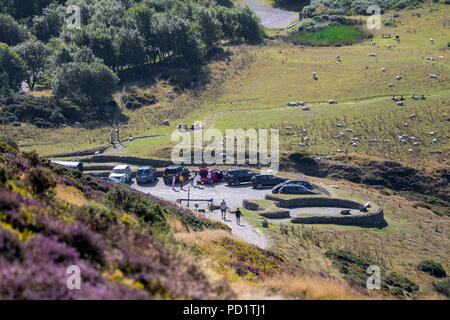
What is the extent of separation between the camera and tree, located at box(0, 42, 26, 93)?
81.7 m

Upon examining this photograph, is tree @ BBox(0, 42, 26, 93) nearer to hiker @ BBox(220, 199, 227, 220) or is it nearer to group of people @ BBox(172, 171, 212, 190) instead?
group of people @ BBox(172, 171, 212, 190)

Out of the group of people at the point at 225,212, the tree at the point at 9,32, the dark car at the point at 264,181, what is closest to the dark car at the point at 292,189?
the dark car at the point at 264,181

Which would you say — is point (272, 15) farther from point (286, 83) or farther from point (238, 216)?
point (238, 216)

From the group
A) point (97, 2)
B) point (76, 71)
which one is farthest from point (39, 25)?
point (76, 71)

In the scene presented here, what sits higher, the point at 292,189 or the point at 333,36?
the point at 333,36

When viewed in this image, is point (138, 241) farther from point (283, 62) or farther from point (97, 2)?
point (97, 2)

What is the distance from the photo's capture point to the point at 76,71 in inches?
3007

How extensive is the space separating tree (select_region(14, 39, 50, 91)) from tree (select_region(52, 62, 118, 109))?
572 inches

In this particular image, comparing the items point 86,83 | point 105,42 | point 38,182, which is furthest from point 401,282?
point 105,42

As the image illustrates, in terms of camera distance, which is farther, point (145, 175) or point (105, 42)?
point (105, 42)

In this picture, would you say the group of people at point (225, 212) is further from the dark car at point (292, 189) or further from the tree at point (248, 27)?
the tree at point (248, 27)

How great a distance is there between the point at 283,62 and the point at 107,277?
8343 centimetres

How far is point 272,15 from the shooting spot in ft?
472

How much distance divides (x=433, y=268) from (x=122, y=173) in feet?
90.6
